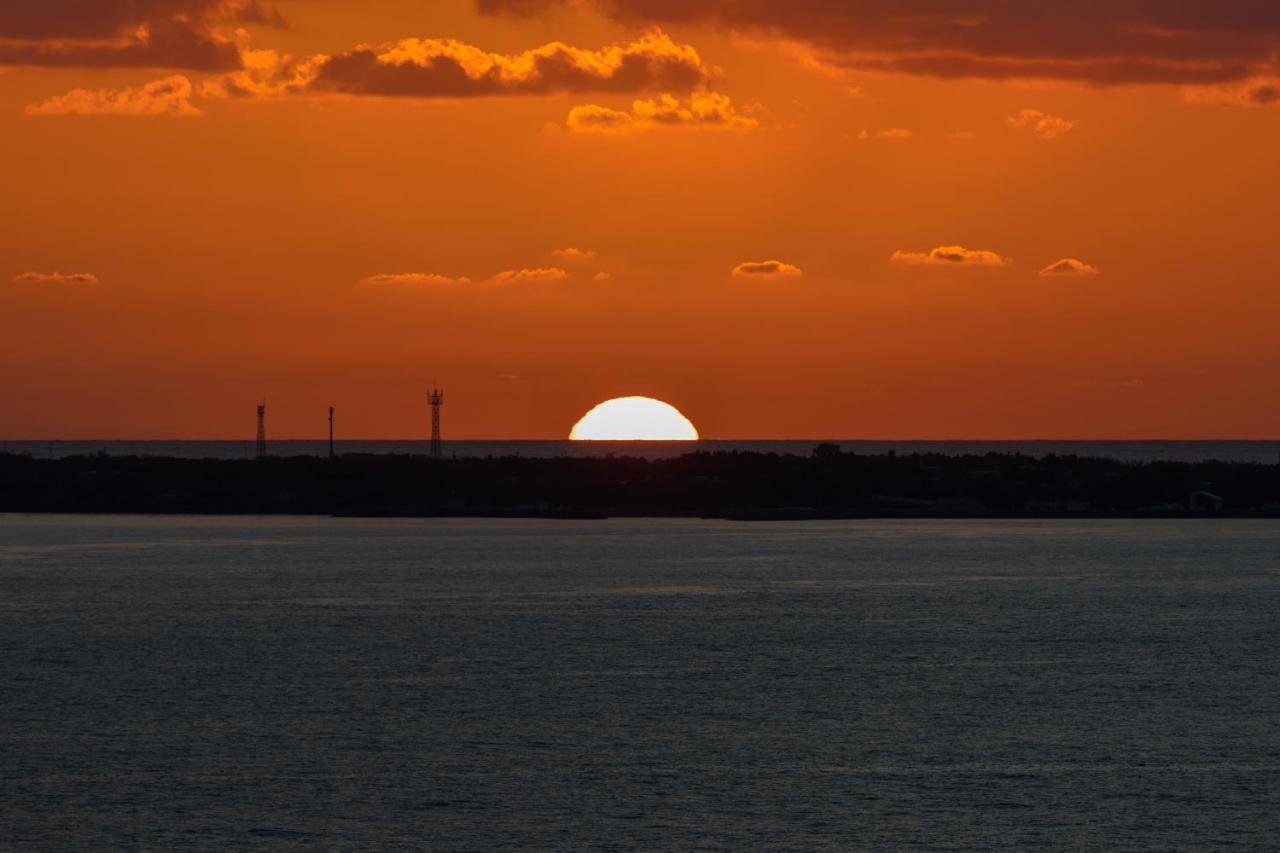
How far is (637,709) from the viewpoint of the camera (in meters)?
55.2

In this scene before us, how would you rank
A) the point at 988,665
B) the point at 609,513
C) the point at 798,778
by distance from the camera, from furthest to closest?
the point at 609,513 → the point at 988,665 → the point at 798,778

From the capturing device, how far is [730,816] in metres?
40.8

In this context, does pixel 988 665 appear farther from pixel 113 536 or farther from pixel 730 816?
pixel 113 536

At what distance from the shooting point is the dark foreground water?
40.2m

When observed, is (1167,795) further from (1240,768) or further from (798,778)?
(798,778)

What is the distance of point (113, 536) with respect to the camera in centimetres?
15488

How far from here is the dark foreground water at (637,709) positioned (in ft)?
132

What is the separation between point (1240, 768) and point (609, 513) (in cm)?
15274

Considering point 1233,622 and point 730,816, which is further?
point 1233,622

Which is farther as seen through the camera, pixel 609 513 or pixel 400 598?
pixel 609 513

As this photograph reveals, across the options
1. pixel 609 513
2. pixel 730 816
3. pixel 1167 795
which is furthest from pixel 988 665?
pixel 609 513

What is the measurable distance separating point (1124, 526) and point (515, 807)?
145 metres

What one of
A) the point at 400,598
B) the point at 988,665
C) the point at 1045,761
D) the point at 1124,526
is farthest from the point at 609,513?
the point at 1045,761

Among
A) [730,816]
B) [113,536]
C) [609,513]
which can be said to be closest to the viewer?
[730,816]
